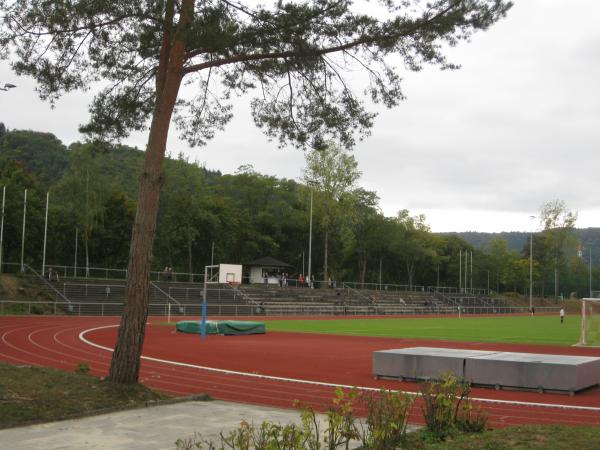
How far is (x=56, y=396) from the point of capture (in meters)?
8.95

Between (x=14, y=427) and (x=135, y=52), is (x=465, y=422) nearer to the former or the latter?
(x=14, y=427)

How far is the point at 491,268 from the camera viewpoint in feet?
396

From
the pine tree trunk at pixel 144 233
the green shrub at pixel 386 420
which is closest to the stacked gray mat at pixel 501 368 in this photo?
the pine tree trunk at pixel 144 233

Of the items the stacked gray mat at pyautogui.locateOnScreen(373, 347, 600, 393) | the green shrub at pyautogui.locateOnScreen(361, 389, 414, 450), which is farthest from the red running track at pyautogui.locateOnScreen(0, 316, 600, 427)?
the green shrub at pyautogui.locateOnScreen(361, 389, 414, 450)

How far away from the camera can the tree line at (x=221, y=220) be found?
56719 mm

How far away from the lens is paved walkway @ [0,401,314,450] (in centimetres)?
686

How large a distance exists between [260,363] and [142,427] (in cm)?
987

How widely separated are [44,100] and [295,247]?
7283 centimetres

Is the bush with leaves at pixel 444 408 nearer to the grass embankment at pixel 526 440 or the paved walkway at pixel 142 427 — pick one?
the grass embankment at pixel 526 440

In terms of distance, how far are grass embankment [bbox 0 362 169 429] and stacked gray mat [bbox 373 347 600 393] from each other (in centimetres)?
589

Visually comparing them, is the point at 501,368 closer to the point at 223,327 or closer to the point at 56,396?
the point at 56,396

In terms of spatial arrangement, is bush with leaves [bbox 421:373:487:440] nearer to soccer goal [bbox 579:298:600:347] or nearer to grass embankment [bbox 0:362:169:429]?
grass embankment [bbox 0:362:169:429]

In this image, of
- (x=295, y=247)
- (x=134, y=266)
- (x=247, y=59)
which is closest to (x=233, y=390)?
(x=134, y=266)

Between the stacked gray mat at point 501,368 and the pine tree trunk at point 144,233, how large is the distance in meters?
5.75
